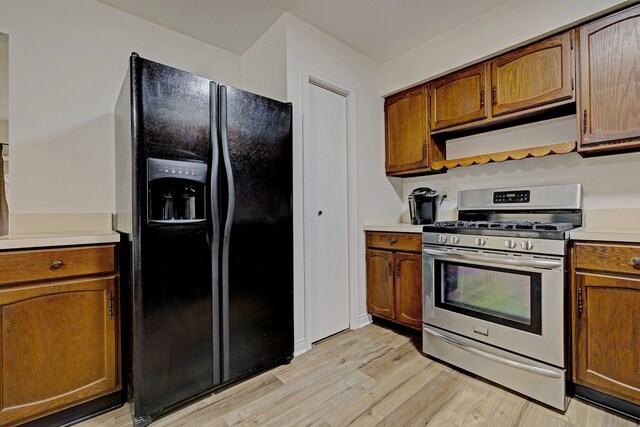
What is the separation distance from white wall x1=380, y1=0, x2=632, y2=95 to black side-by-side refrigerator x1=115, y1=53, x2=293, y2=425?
137cm

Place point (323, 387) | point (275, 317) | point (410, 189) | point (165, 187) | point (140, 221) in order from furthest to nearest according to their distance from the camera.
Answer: point (410, 189)
point (275, 317)
point (323, 387)
point (165, 187)
point (140, 221)

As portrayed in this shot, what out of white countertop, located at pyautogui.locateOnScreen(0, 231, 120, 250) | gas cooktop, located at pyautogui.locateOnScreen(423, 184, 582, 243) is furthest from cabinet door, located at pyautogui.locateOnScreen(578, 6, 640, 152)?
white countertop, located at pyautogui.locateOnScreen(0, 231, 120, 250)

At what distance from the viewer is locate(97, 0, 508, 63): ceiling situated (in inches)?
80.3

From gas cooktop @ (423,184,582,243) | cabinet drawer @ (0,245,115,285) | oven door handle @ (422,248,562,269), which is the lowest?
oven door handle @ (422,248,562,269)

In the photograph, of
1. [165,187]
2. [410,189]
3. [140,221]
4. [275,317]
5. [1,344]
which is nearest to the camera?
[1,344]

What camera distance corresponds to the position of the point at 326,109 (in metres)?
2.46

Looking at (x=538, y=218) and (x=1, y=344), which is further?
(x=538, y=218)

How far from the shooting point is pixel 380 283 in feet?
8.50

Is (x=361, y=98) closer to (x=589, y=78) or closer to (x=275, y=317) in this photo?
(x=589, y=78)

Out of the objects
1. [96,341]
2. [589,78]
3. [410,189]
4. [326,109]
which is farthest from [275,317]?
[589,78]

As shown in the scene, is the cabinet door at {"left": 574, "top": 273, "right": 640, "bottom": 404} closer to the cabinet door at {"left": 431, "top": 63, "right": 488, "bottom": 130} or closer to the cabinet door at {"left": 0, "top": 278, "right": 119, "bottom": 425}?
the cabinet door at {"left": 431, "top": 63, "right": 488, "bottom": 130}

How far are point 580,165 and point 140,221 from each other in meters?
2.74

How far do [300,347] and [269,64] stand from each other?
2192 mm

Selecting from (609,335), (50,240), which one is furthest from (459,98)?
(50,240)
